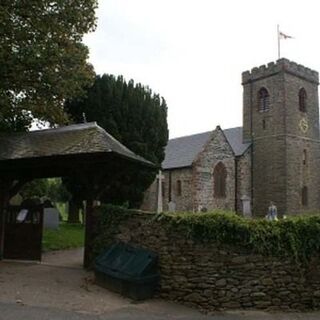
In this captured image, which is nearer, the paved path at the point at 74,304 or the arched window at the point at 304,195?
the paved path at the point at 74,304

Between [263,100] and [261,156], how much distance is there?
196 inches

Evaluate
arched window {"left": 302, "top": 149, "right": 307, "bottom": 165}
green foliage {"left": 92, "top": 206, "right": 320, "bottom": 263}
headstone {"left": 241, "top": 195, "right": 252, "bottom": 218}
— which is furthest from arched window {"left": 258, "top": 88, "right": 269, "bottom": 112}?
green foliage {"left": 92, "top": 206, "right": 320, "bottom": 263}

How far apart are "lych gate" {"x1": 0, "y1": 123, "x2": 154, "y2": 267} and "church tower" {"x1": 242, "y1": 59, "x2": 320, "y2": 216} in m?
28.6

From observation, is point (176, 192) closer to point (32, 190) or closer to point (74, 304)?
point (32, 190)

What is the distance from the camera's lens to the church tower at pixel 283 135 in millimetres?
41969

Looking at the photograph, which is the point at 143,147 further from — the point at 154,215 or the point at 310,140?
the point at 310,140

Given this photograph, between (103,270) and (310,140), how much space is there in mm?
35622

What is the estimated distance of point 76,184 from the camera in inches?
1086

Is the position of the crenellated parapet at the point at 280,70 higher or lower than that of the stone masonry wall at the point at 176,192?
higher

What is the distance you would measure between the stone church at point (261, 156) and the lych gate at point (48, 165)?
22844mm

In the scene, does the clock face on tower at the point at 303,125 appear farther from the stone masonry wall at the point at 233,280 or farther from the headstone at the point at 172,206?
the stone masonry wall at the point at 233,280

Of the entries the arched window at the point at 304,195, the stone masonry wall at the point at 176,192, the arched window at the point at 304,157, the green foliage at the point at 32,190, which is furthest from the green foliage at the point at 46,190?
the arched window at the point at 304,157

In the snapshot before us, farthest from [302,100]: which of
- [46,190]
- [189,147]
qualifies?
[46,190]

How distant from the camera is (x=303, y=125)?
43.9 metres
